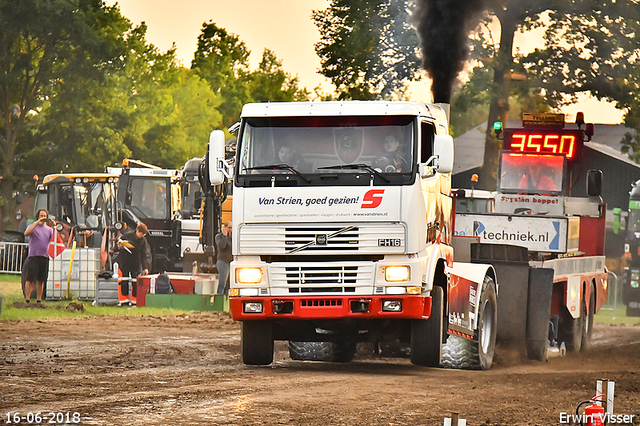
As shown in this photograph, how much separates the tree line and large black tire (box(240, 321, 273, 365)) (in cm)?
1003

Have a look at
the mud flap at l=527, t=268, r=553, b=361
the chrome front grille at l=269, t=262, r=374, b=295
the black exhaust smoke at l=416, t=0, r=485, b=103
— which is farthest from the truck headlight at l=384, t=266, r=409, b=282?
the black exhaust smoke at l=416, t=0, r=485, b=103

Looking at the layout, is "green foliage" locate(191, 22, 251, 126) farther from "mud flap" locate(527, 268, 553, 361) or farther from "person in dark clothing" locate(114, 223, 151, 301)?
"mud flap" locate(527, 268, 553, 361)

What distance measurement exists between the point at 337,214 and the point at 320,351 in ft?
11.4

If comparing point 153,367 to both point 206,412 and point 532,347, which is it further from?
point 532,347

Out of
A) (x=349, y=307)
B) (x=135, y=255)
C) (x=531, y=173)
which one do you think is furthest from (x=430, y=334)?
(x=135, y=255)

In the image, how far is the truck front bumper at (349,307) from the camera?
486 inches

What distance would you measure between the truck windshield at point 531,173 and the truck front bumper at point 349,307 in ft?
33.0

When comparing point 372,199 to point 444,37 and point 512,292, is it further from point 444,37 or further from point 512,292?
point 444,37

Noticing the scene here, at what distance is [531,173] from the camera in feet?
72.6

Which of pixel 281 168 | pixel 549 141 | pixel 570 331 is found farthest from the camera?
pixel 549 141

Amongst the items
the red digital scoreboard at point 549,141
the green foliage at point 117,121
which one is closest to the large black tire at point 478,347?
the red digital scoreboard at point 549,141

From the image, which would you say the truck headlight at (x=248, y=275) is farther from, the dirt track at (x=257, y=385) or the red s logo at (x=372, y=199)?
the red s logo at (x=372, y=199)

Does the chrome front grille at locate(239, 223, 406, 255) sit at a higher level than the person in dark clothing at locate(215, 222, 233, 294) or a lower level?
higher

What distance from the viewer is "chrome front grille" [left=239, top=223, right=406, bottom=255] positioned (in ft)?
40.1
